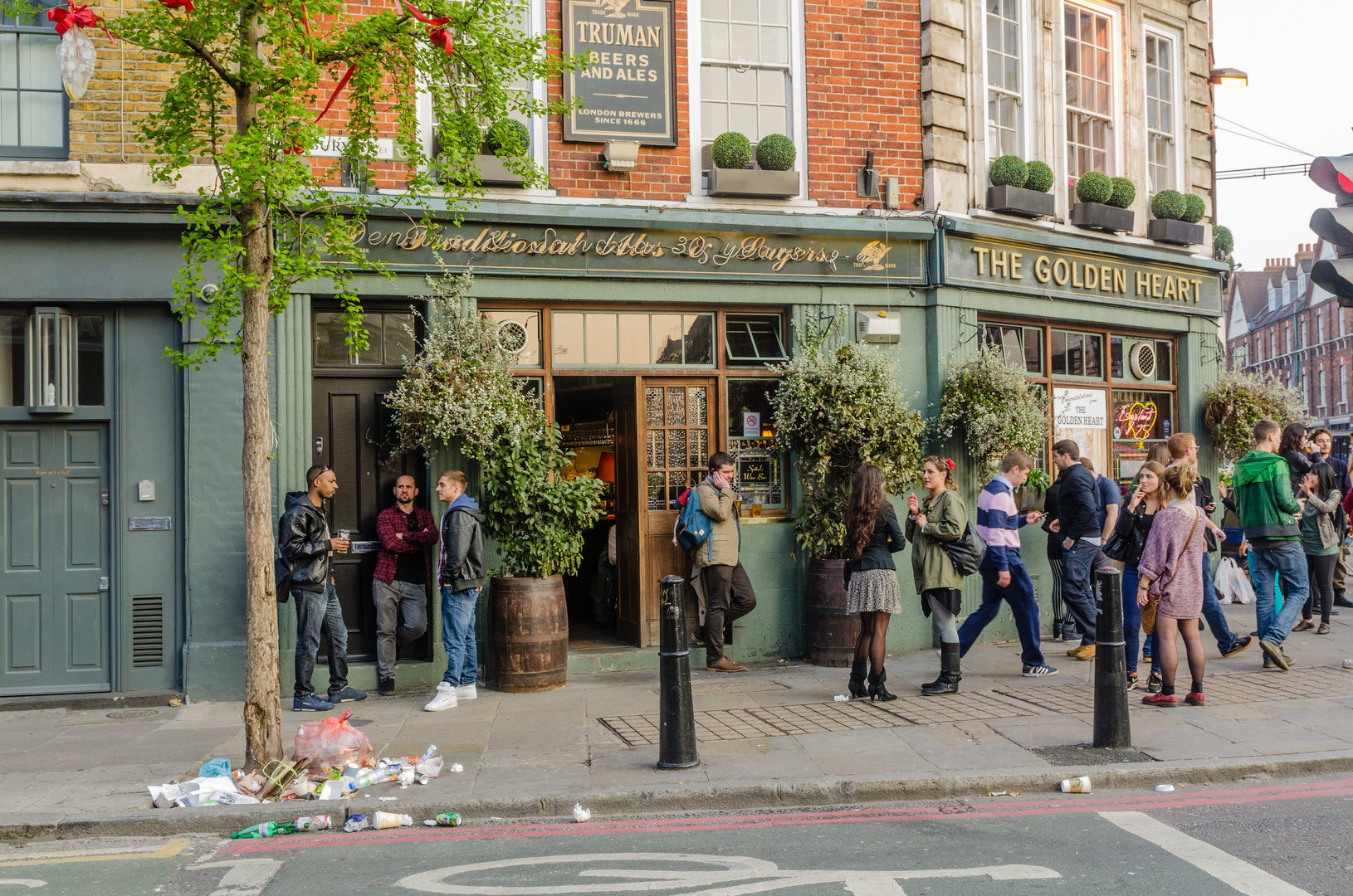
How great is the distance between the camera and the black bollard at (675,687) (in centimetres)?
623

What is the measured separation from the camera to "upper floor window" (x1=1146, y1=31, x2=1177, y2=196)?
12977mm

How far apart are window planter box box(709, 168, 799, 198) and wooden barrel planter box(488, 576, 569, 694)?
13.0 feet

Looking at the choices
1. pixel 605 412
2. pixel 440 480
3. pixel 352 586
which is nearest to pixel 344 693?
pixel 352 586

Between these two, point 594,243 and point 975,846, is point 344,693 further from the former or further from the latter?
point 975,846

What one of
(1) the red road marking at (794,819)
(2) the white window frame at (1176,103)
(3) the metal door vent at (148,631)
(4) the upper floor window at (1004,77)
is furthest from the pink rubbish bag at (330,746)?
(2) the white window frame at (1176,103)

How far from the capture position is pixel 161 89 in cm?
891

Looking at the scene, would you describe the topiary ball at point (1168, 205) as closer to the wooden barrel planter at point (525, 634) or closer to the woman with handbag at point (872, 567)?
the woman with handbag at point (872, 567)

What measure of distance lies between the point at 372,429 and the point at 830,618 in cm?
438

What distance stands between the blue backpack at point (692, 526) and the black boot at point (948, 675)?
2.23 metres

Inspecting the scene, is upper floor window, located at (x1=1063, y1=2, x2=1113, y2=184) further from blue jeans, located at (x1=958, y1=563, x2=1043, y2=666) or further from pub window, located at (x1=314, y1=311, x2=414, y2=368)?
pub window, located at (x1=314, y1=311, x2=414, y2=368)

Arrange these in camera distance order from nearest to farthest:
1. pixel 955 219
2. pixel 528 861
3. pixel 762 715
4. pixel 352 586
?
pixel 528 861, pixel 762 715, pixel 352 586, pixel 955 219

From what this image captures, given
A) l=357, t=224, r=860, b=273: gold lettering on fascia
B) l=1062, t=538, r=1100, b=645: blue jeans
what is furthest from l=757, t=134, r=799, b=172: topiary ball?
l=1062, t=538, r=1100, b=645: blue jeans

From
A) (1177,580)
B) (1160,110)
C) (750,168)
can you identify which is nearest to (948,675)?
(1177,580)

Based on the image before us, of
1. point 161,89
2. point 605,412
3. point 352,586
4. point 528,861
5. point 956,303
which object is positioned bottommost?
point 528,861
